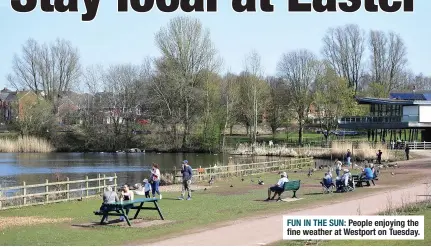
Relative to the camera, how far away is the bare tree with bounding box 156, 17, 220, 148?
8781 centimetres

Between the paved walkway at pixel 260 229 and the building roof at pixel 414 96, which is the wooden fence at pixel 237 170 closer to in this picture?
the paved walkway at pixel 260 229

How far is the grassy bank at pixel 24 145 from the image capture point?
87.8 metres

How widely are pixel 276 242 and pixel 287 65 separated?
282 ft

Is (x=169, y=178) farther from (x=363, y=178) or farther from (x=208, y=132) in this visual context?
(x=208, y=132)

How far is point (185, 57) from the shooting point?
8825 centimetres

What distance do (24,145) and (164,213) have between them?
226 feet

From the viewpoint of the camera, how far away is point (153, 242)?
17266 millimetres

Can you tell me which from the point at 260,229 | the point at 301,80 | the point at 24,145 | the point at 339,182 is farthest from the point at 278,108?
the point at 260,229

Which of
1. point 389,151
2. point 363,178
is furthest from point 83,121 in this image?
point 363,178

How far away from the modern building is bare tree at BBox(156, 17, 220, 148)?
807 inches

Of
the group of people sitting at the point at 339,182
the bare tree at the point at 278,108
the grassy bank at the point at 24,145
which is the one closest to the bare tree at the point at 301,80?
the bare tree at the point at 278,108

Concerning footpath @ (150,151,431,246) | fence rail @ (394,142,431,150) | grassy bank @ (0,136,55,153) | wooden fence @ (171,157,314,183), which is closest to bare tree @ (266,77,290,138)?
fence rail @ (394,142,431,150)

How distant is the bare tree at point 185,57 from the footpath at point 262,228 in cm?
6189

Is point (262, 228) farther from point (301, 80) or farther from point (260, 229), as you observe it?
point (301, 80)
